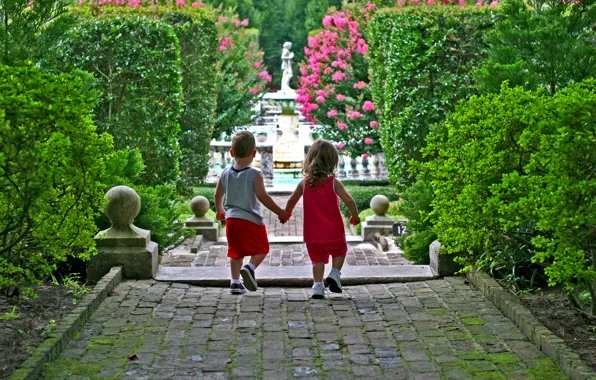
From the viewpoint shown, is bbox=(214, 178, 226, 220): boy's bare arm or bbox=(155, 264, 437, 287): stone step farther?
bbox=(155, 264, 437, 287): stone step

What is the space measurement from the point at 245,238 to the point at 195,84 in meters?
9.38

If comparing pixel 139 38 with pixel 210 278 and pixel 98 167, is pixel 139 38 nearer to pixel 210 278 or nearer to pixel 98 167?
pixel 210 278

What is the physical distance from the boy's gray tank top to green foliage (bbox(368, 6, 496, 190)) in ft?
19.6

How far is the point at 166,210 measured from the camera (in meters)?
10.5

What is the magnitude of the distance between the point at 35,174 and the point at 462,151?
336cm

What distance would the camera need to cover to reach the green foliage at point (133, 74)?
1290 cm

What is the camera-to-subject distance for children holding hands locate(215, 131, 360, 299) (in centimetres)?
785

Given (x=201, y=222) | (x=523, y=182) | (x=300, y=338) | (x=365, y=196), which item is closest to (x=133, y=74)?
(x=201, y=222)

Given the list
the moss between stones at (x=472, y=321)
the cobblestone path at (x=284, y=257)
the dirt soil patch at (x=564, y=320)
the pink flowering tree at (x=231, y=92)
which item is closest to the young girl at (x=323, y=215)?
the moss between stones at (x=472, y=321)

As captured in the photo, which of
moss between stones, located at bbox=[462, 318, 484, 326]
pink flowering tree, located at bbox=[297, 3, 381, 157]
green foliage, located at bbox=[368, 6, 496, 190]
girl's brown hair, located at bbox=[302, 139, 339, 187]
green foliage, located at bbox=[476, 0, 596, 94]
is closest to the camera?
moss between stones, located at bbox=[462, 318, 484, 326]

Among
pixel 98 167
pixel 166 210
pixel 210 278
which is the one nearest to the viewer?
pixel 98 167

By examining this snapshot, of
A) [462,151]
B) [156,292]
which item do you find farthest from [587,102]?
[156,292]

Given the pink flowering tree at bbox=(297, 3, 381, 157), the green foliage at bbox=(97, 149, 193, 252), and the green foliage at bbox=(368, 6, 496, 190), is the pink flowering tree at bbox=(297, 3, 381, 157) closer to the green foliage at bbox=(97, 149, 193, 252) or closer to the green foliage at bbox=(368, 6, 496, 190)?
the green foliage at bbox=(368, 6, 496, 190)

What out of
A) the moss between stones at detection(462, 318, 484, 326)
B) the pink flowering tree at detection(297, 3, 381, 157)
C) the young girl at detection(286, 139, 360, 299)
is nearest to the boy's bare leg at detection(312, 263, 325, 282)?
the young girl at detection(286, 139, 360, 299)
